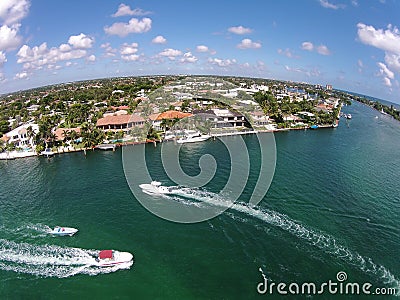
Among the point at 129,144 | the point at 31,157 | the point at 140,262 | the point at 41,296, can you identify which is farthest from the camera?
the point at 129,144

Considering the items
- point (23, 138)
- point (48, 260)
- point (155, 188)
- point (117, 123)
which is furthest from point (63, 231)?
point (23, 138)

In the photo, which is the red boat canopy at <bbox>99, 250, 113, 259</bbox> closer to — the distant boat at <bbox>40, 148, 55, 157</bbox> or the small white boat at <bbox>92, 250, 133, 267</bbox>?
the small white boat at <bbox>92, 250, 133, 267</bbox>

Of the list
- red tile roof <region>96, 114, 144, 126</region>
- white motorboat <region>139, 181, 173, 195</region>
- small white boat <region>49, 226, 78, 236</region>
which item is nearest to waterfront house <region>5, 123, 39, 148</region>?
red tile roof <region>96, 114, 144, 126</region>

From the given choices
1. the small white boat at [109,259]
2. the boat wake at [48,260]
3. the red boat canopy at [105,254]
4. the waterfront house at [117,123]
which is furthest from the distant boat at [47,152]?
the red boat canopy at [105,254]

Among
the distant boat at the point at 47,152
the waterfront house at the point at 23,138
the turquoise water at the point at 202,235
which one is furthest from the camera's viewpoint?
the waterfront house at the point at 23,138

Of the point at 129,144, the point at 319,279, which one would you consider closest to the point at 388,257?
the point at 319,279

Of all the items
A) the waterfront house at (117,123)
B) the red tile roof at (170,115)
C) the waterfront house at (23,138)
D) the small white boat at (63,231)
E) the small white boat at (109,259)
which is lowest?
the small white boat at (109,259)

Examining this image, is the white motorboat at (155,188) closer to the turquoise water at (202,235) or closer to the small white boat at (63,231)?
the turquoise water at (202,235)

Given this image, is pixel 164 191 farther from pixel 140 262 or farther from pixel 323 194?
pixel 323 194
